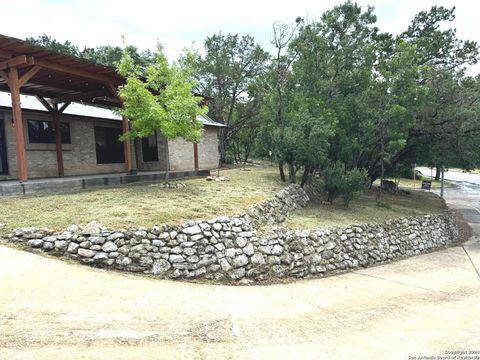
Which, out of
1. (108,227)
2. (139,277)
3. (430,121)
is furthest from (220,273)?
(430,121)

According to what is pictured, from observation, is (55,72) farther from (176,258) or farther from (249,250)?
(249,250)

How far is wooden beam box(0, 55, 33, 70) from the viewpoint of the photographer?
8344 mm

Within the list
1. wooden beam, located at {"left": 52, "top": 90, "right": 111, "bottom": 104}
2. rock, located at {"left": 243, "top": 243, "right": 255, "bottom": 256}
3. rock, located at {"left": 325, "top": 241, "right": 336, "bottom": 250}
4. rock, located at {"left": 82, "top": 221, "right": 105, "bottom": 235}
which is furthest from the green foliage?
rock, located at {"left": 325, "top": 241, "right": 336, "bottom": 250}

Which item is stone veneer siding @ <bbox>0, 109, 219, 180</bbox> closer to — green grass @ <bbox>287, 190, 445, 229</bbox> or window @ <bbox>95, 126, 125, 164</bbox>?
window @ <bbox>95, 126, 125, 164</bbox>

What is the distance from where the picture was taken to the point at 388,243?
34.8 ft

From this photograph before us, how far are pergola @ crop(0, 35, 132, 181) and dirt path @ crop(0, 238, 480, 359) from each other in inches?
200

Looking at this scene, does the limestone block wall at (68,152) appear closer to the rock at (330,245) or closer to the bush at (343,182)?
the bush at (343,182)

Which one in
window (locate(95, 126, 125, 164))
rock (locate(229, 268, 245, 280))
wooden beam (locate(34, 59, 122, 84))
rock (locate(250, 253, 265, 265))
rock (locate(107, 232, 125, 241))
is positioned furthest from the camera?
window (locate(95, 126, 125, 164))

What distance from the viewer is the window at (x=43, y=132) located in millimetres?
12500

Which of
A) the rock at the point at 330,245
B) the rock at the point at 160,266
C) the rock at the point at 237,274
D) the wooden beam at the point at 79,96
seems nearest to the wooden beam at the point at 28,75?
the wooden beam at the point at 79,96

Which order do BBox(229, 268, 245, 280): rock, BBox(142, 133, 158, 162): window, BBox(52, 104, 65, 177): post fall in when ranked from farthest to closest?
BBox(142, 133, 158, 162): window
BBox(52, 104, 65, 177): post
BBox(229, 268, 245, 280): rock

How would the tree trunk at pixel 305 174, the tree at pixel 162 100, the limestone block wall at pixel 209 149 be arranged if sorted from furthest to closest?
the limestone block wall at pixel 209 149 < the tree trunk at pixel 305 174 < the tree at pixel 162 100

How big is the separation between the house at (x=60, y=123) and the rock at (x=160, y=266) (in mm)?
5563

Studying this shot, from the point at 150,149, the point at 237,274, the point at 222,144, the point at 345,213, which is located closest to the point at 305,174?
the point at 345,213
